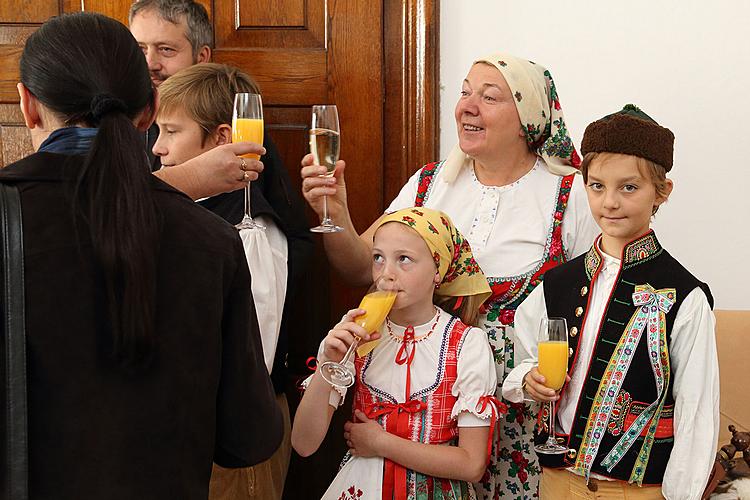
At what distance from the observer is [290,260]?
238 cm

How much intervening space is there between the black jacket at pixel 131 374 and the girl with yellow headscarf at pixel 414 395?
25.9 inches

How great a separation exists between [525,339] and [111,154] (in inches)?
49.2

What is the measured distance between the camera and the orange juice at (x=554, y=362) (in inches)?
77.1

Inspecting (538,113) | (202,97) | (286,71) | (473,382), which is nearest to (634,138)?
(538,113)

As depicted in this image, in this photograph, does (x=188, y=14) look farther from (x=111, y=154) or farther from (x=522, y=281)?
(x=111, y=154)

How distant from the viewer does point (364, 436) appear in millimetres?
2143

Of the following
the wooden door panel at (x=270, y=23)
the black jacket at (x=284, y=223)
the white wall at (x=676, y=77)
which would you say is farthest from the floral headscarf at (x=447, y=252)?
the wooden door panel at (x=270, y=23)

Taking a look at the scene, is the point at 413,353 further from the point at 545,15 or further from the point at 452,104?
the point at 545,15

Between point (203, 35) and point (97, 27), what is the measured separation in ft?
4.79

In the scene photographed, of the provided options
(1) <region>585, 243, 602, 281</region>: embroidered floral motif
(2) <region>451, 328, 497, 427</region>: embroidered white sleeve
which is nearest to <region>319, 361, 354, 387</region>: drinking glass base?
(2) <region>451, 328, 497, 427</region>: embroidered white sleeve

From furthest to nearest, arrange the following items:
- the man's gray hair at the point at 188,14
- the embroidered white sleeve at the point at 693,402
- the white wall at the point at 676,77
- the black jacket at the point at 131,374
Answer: the white wall at the point at 676,77, the man's gray hair at the point at 188,14, the embroidered white sleeve at the point at 693,402, the black jacket at the point at 131,374

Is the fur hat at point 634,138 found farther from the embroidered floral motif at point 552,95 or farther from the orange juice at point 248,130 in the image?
the orange juice at point 248,130

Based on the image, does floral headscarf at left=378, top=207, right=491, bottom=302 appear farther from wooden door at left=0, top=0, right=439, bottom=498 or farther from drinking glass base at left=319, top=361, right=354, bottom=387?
wooden door at left=0, top=0, right=439, bottom=498

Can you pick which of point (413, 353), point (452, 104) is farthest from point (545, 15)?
point (413, 353)
